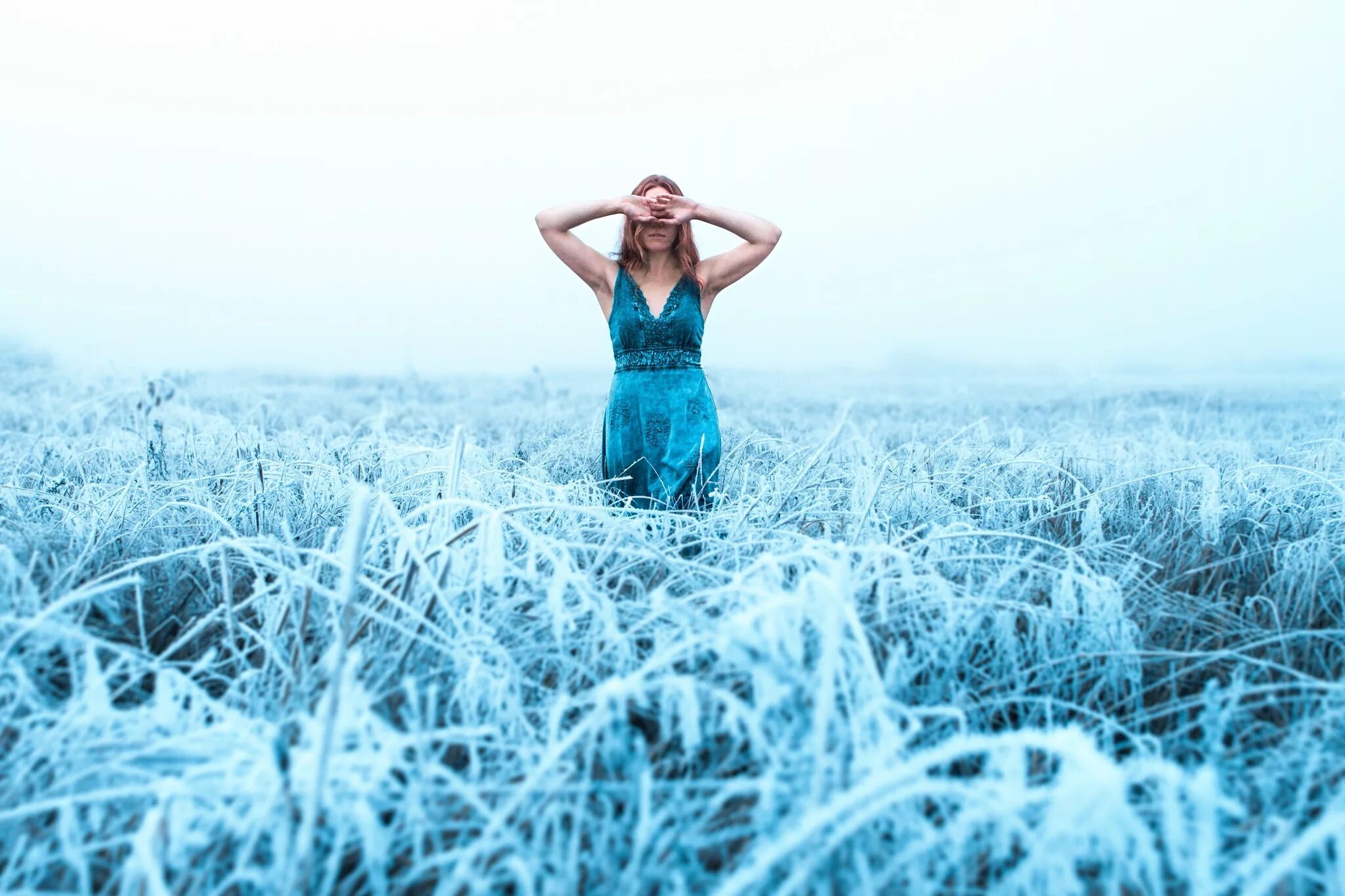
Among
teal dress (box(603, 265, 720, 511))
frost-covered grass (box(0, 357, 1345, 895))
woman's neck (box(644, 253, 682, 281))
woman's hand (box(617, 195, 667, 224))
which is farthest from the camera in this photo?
woman's neck (box(644, 253, 682, 281))

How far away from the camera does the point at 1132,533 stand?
2021 mm

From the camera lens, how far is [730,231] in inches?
110

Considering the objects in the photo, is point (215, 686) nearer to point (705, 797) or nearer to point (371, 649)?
point (371, 649)

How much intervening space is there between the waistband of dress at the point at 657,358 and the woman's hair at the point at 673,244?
0.79ft

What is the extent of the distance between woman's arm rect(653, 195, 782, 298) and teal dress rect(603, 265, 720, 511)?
15 cm

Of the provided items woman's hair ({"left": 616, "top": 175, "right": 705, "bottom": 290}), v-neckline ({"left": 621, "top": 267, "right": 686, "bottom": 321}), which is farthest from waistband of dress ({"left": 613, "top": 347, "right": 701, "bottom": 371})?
woman's hair ({"left": 616, "top": 175, "right": 705, "bottom": 290})

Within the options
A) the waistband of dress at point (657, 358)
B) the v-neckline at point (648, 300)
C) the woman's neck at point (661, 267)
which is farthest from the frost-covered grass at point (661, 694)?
the woman's neck at point (661, 267)

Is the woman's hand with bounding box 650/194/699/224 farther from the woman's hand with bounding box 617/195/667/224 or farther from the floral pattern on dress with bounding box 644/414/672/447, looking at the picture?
the floral pattern on dress with bounding box 644/414/672/447

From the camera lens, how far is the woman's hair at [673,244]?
2775 millimetres

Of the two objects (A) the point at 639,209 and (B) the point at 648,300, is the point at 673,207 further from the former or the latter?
(B) the point at 648,300

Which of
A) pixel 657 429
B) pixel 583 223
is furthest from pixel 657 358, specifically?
pixel 583 223

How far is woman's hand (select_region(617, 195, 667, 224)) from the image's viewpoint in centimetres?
259

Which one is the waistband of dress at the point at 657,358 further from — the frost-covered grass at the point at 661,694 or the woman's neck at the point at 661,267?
the frost-covered grass at the point at 661,694

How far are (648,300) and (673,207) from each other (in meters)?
0.33
